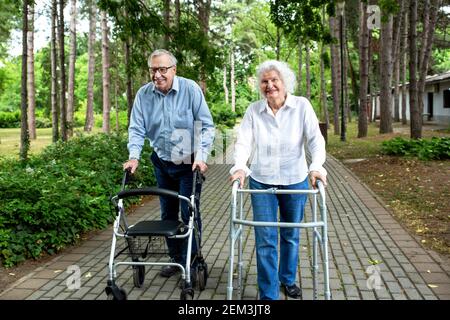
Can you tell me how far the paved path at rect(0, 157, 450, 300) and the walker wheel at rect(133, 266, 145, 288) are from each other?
0.17 feet

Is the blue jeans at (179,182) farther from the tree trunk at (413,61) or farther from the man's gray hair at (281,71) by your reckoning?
the tree trunk at (413,61)

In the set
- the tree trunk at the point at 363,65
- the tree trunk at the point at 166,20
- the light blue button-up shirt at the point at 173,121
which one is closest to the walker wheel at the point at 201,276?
the light blue button-up shirt at the point at 173,121

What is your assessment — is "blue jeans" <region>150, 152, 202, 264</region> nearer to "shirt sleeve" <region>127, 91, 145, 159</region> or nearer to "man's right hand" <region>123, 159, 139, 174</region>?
"shirt sleeve" <region>127, 91, 145, 159</region>

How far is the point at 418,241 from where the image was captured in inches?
240

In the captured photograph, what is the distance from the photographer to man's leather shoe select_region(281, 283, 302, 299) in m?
4.23

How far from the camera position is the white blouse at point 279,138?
383 cm

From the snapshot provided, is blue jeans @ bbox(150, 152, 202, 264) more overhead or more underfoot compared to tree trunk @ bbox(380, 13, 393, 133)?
more underfoot

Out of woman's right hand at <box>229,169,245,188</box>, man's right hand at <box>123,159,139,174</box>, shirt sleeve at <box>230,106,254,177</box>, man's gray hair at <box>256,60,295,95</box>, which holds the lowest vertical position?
woman's right hand at <box>229,169,245,188</box>

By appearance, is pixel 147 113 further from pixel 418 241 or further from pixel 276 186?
pixel 418 241

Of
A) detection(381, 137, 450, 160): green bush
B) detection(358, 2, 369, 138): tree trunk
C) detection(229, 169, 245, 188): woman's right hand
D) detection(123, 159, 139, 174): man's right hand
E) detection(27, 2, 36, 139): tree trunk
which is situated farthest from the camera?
detection(27, 2, 36, 139): tree trunk

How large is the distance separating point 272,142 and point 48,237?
3142mm

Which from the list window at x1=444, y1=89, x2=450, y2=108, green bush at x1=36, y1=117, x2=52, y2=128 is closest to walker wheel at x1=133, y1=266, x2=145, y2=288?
window at x1=444, y1=89, x2=450, y2=108

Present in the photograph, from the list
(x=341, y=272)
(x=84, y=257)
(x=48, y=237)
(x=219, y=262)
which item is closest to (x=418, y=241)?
(x=341, y=272)

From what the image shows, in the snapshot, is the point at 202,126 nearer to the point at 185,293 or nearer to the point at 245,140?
the point at 245,140
